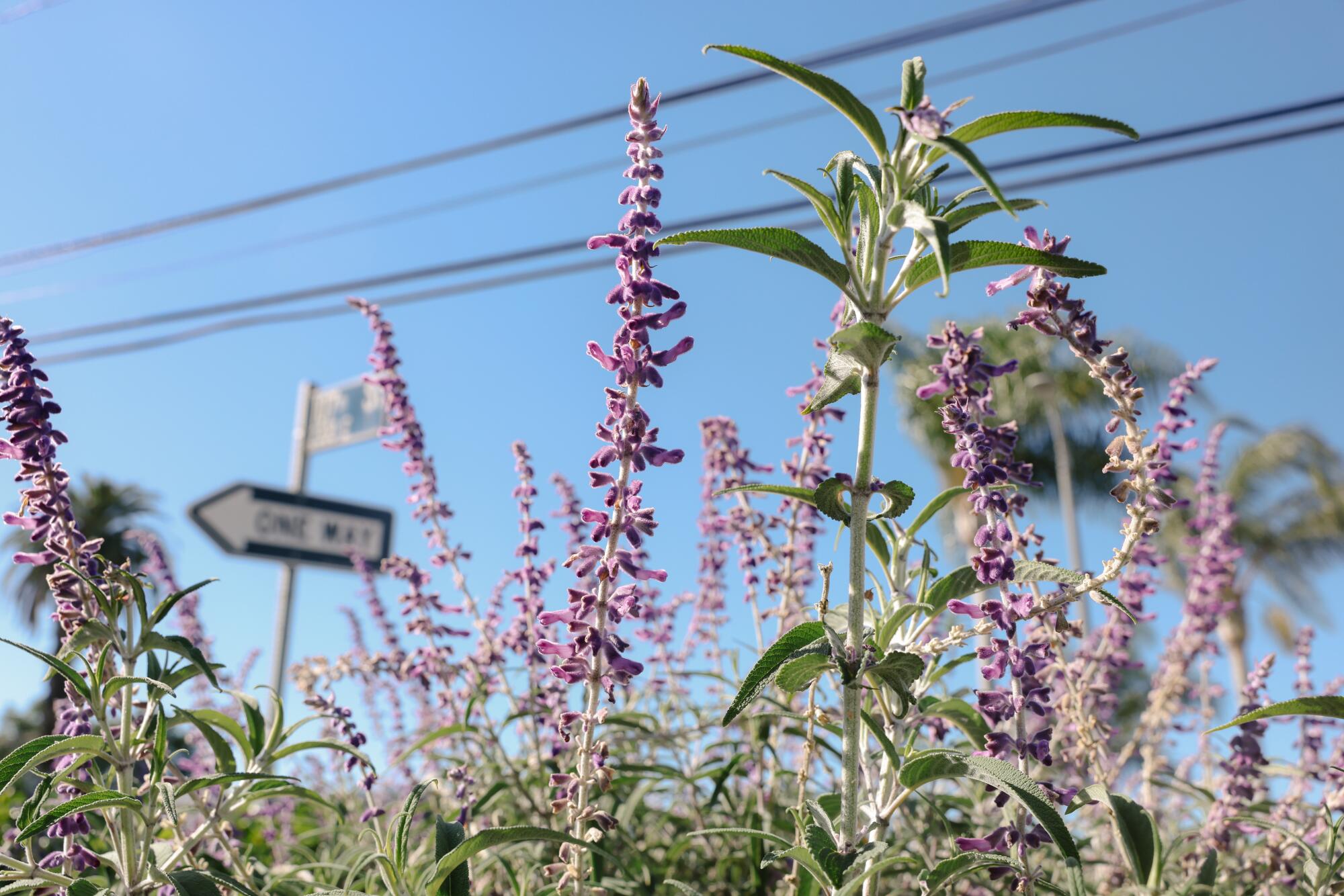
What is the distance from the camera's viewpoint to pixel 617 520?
160cm

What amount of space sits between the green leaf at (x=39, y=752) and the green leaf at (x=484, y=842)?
25.5 inches

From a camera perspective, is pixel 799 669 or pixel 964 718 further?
pixel 964 718

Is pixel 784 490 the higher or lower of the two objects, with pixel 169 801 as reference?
higher

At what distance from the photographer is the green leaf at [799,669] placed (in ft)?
4.80

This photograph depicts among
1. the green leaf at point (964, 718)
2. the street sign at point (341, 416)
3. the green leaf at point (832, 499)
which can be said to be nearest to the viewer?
the green leaf at point (832, 499)

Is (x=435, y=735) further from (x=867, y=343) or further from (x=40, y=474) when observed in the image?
(x=867, y=343)

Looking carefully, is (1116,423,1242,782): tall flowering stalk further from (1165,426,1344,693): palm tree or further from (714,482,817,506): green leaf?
(1165,426,1344,693): palm tree

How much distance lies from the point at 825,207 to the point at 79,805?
1527 millimetres

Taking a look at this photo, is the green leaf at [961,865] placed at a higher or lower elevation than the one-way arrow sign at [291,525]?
lower

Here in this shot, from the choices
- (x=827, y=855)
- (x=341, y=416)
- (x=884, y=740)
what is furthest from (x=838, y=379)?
(x=341, y=416)

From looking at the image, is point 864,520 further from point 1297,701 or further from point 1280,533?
point 1280,533

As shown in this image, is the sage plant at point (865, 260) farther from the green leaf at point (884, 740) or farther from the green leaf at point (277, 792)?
the green leaf at point (277, 792)

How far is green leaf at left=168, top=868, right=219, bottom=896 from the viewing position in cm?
158

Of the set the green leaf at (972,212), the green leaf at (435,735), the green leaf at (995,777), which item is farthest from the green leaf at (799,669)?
the green leaf at (435,735)
